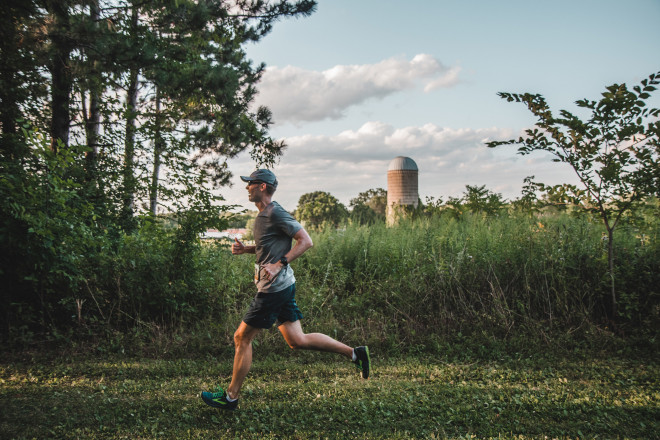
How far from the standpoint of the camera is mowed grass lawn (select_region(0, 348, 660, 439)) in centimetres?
388

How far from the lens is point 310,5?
10.9m

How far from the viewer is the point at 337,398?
457cm

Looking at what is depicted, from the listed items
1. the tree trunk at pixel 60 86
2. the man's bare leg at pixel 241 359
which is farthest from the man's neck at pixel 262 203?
the tree trunk at pixel 60 86

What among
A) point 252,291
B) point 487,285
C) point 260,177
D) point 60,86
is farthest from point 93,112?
point 487,285

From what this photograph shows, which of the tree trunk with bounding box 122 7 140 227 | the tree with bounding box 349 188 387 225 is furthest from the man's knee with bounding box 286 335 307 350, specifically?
the tree with bounding box 349 188 387 225

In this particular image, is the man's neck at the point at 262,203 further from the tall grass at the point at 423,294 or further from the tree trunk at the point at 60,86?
the tree trunk at the point at 60,86

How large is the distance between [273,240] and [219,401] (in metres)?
1.61

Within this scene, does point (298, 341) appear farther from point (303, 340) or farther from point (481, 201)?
point (481, 201)

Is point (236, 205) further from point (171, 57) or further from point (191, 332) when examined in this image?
point (171, 57)

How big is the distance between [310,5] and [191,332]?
8363 millimetres

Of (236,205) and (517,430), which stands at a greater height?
(236,205)

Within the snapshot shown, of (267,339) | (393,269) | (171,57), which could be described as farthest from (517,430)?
(171,57)

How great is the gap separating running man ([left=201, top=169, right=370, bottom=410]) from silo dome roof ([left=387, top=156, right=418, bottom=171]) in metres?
19.1

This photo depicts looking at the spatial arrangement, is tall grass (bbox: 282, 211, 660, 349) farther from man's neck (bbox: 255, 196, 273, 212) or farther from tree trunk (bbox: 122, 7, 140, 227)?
tree trunk (bbox: 122, 7, 140, 227)
